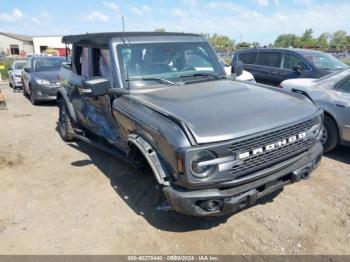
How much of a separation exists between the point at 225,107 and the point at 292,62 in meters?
6.61

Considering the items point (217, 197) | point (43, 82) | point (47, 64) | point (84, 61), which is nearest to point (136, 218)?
point (217, 197)

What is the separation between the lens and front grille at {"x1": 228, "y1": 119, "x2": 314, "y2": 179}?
9.14 ft

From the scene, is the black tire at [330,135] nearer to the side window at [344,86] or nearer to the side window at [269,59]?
the side window at [344,86]

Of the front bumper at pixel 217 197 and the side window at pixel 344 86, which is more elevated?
the side window at pixel 344 86

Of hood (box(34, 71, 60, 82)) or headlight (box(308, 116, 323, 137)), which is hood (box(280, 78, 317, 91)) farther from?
hood (box(34, 71, 60, 82))

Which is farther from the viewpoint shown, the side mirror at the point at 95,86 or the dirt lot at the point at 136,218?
the side mirror at the point at 95,86

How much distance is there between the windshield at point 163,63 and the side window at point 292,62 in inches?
196

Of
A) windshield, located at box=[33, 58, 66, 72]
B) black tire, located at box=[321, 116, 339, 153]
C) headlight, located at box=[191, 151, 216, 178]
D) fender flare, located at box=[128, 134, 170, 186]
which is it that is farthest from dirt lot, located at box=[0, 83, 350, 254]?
windshield, located at box=[33, 58, 66, 72]

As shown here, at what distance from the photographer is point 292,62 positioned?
8891 mm

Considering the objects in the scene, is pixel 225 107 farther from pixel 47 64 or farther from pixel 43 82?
pixel 47 64

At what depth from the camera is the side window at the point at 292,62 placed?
8.59 meters

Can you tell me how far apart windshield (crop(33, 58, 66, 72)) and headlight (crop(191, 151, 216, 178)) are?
978 cm

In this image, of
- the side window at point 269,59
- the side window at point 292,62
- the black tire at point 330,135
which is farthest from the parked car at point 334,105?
the side window at point 269,59

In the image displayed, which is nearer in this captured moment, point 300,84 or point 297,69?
point 300,84
